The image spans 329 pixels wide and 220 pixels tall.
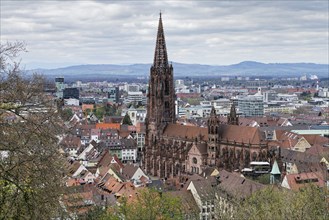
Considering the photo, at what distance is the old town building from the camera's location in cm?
8256

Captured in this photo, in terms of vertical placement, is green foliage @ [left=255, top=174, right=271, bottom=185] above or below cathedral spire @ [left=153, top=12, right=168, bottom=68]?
below

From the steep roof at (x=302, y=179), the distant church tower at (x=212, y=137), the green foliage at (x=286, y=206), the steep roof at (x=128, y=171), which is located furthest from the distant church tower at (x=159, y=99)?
the green foliage at (x=286, y=206)

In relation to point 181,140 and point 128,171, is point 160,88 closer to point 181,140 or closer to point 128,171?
point 181,140

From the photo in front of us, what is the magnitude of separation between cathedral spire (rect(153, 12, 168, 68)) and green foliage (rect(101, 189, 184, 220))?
5671cm

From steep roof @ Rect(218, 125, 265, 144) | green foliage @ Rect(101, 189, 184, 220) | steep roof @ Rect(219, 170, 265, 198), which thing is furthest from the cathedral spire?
green foliage @ Rect(101, 189, 184, 220)

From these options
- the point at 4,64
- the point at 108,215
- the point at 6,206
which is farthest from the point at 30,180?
the point at 108,215

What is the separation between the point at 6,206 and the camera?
18062 millimetres

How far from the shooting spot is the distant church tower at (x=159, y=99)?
319 feet

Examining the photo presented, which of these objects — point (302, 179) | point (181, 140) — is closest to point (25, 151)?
point (302, 179)

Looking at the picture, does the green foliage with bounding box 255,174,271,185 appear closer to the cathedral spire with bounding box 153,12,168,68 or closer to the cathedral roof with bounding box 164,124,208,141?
the cathedral roof with bounding box 164,124,208,141

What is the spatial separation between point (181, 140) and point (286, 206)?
66.5 m

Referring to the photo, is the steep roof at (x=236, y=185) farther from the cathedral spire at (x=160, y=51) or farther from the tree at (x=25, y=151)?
the cathedral spire at (x=160, y=51)

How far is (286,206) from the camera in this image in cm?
2783

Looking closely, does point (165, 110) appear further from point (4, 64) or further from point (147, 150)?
point (4, 64)
